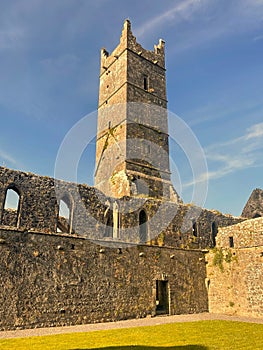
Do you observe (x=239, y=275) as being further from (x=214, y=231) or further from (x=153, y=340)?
(x=153, y=340)

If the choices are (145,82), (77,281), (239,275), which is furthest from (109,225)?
(145,82)

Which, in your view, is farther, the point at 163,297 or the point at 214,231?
the point at 214,231

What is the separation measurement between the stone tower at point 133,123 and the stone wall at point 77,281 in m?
6.66

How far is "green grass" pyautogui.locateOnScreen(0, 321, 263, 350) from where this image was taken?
25.2 ft

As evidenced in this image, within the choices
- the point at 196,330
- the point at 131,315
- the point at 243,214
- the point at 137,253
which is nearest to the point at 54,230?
the point at 137,253

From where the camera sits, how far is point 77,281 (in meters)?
12.6

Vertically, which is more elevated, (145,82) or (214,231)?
(145,82)

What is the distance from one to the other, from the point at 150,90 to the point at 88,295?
60.7ft

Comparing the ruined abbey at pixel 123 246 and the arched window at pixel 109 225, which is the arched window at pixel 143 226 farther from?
the arched window at pixel 109 225

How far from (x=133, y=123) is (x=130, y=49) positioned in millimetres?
6875

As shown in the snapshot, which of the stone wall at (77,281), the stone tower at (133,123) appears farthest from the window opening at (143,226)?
the stone tower at (133,123)

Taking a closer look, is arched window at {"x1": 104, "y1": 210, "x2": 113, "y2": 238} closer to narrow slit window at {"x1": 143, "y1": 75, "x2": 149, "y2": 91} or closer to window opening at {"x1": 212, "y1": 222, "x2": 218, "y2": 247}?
window opening at {"x1": 212, "y1": 222, "x2": 218, "y2": 247}

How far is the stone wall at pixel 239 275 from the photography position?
50.4 feet

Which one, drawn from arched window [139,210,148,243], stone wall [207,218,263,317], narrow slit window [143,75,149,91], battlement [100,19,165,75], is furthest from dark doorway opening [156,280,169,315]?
battlement [100,19,165,75]
